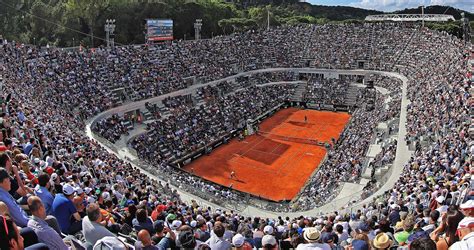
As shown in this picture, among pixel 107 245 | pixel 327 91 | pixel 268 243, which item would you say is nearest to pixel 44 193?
pixel 107 245

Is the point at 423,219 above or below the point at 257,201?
above

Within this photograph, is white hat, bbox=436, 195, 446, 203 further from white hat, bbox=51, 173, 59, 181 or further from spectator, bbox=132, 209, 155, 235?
white hat, bbox=51, 173, 59, 181

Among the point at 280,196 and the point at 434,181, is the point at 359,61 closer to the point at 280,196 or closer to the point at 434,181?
the point at 280,196

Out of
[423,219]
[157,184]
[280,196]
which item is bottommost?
[280,196]

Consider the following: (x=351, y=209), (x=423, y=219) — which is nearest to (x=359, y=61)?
(x=351, y=209)

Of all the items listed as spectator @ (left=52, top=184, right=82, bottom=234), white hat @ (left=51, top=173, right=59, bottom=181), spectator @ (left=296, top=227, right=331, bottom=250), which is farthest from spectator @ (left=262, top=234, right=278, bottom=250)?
white hat @ (left=51, top=173, right=59, bottom=181)

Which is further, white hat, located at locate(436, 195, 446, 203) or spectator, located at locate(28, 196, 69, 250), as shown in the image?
white hat, located at locate(436, 195, 446, 203)

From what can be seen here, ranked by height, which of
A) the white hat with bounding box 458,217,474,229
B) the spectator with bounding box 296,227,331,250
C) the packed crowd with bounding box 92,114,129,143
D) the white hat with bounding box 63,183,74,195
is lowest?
the packed crowd with bounding box 92,114,129,143

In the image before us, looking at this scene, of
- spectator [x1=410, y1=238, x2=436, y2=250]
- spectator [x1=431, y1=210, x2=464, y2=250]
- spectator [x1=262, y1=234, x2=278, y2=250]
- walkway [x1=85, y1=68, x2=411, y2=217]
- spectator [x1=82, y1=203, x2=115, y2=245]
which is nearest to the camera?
spectator [x1=410, y1=238, x2=436, y2=250]
